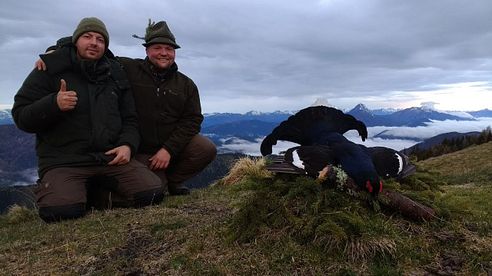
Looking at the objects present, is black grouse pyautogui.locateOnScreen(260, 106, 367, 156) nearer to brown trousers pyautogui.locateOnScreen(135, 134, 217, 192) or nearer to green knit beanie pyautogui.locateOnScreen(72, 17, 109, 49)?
green knit beanie pyautogui.locateOnScreen(72, 17, 109, 49)

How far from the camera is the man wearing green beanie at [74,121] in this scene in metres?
6.07

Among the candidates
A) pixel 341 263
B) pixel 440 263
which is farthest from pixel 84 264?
pixel 440 263

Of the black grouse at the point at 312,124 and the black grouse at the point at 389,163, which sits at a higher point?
the black grouse at the point at 312,124

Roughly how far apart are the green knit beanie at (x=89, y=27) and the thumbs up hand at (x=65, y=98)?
2.65 feet

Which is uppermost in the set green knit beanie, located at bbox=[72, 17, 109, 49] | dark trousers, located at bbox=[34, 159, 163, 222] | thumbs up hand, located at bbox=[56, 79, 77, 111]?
green knit beanie, located at bbox=[72, 17, 109, 49]

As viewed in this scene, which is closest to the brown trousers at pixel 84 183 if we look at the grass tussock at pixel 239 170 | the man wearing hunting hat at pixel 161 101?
the man wearing hunting hat at pixel 161 101

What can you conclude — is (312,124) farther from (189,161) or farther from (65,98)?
(189,161)

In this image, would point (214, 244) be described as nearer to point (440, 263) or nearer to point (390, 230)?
point (390, 230)

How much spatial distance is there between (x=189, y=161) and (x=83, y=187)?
233 cm

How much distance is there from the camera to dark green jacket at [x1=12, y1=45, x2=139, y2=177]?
6.12 m

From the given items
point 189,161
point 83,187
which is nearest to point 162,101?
point 189,161

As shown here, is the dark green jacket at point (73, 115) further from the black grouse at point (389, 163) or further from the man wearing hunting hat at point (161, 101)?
the black grouse at point (389, 163)

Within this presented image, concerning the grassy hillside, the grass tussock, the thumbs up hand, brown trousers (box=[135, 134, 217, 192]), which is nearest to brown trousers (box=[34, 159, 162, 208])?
the grassy hillside

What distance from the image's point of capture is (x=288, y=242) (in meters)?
3.93
